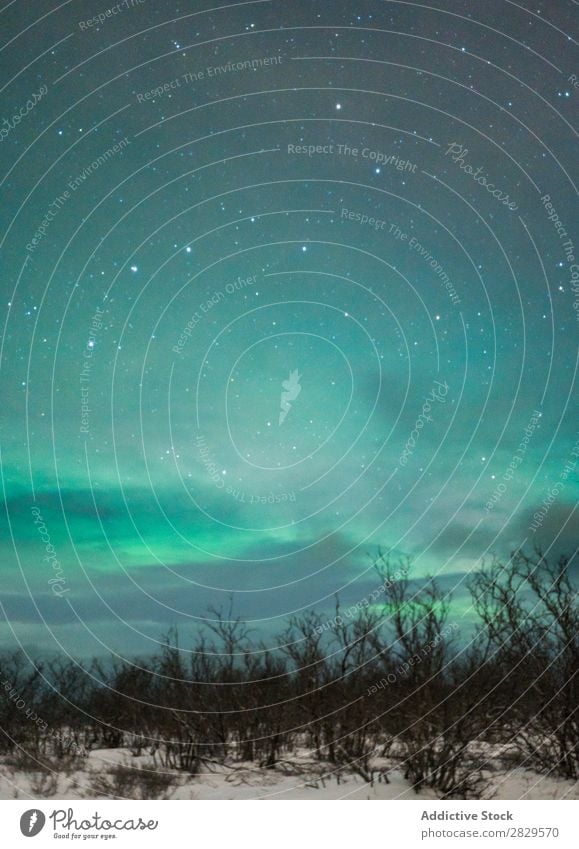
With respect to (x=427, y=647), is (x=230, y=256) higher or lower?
higher

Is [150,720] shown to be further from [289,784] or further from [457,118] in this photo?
[457,118]

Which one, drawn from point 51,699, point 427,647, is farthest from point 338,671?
point 51,699

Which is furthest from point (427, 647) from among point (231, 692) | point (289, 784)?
point (231, 692)

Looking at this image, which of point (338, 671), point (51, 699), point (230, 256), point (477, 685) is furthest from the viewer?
point (51, 699)
